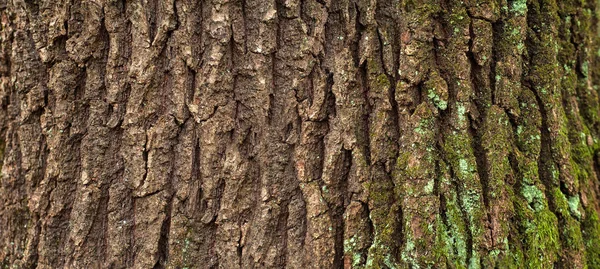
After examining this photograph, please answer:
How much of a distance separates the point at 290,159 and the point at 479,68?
74 centimetres

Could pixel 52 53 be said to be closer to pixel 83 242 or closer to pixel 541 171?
pixel 83 242

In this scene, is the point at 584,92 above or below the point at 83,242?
above

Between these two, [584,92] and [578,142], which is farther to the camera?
[584,92]

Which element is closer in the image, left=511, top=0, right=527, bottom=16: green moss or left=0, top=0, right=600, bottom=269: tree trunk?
left=0, top=0, right=600, bottom=269: tree trunk

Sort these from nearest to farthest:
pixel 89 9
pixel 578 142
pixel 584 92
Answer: pixel 89 9 → pixel 578 142 → pixel 584 92

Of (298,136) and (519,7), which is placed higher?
(519,7)

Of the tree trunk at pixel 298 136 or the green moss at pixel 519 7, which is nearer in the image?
the tree trunk at pixel 298 136

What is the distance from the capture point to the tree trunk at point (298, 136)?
5.36ft

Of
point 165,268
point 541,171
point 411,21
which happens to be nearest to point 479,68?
point 411,21

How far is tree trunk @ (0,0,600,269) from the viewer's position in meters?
1.63

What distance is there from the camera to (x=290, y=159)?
5.50 ft

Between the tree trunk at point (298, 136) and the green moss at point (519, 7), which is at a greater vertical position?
the green moss at point (519, 7)

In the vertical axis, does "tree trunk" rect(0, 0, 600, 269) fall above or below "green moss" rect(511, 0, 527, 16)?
below

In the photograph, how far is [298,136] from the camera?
1665 millimetres
